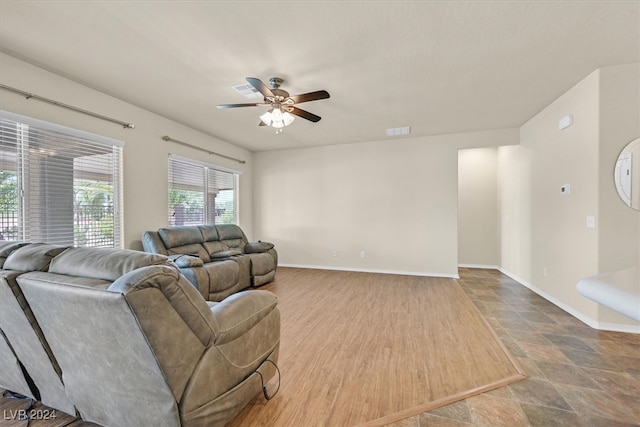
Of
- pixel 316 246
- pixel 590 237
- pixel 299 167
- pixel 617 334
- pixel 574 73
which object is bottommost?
pixel 617 334

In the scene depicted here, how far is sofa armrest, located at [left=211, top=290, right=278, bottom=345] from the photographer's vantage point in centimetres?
131

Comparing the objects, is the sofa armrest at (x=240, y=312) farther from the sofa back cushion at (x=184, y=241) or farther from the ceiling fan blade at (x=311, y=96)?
the sofa back cushion at (x=184, y=241)

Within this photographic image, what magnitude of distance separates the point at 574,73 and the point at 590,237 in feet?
5.68

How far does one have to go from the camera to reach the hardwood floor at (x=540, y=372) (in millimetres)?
1534

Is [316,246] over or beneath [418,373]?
over

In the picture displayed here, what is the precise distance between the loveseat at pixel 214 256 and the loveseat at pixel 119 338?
5.99 ft

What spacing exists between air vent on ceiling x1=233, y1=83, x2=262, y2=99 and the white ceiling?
0.36 ft

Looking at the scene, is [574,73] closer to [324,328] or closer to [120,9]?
[324,328]

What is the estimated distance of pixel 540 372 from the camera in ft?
6.46

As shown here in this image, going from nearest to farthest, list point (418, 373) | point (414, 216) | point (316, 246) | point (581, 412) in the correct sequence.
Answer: point (581, 412) → point (418, 373) → point (414, 216) → point (316, 246)

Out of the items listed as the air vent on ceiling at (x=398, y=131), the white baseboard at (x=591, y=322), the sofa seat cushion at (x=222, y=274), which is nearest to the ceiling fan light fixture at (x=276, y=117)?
the sofa seat cushion at (x=222, y=274)

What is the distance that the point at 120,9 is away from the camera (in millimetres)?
1860

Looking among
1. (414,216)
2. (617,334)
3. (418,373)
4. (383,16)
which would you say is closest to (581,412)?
(418,373)

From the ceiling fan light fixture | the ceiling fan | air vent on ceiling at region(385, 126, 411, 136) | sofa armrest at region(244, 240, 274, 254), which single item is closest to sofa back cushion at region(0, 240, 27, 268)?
the ceiling fan
